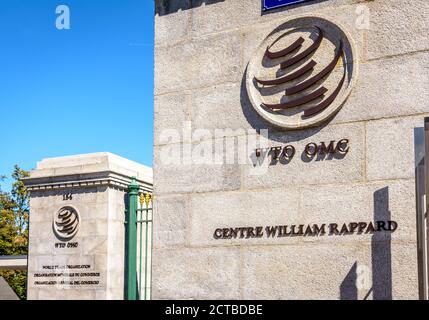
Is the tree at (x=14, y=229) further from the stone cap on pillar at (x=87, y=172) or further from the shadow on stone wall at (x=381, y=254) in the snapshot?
the shadow on stone wall at (x=381, y=254)

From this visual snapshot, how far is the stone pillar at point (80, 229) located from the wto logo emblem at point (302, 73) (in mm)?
10219

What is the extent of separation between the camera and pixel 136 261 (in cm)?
1448

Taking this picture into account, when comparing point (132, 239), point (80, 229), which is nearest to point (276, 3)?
point (132, 239)

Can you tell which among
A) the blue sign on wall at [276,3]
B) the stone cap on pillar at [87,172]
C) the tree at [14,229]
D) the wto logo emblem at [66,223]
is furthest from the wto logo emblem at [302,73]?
the tree at [14,229]

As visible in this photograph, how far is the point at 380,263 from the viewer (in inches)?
211

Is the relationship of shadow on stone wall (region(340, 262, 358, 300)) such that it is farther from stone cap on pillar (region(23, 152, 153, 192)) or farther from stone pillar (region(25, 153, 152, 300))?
stone cap on pillar (region(23, 152, 153, 192))

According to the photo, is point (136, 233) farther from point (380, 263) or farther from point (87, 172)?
point (380, 263)

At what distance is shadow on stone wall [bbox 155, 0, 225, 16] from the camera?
677 centimetres

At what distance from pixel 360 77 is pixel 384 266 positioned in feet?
5.83

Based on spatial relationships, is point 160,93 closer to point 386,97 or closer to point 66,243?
point 386,97

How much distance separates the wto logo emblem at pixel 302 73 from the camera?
18.9ft

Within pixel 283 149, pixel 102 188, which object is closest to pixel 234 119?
pixel 283 149

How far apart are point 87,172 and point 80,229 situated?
155 centimetres

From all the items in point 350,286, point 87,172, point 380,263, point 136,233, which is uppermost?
point 87,172
